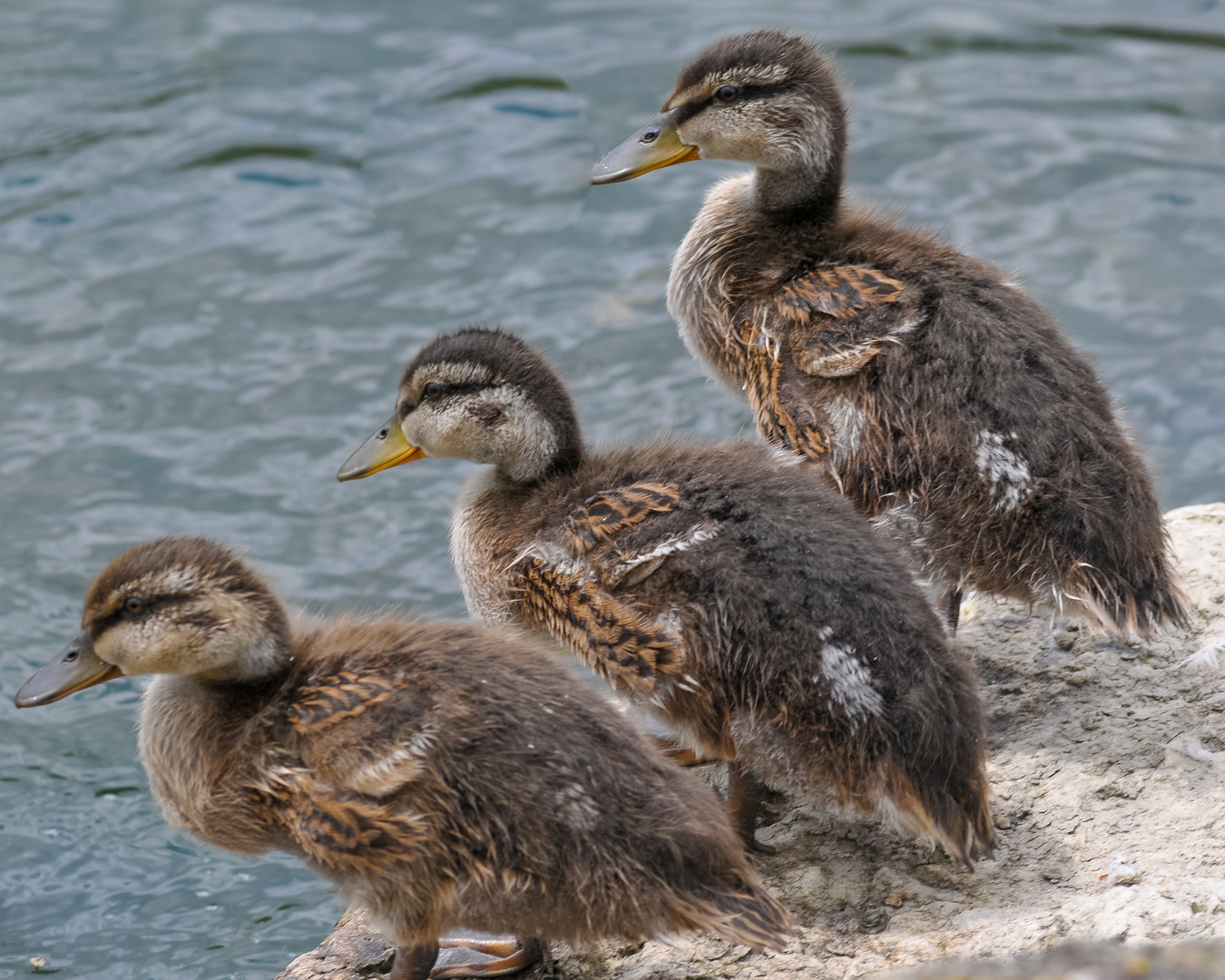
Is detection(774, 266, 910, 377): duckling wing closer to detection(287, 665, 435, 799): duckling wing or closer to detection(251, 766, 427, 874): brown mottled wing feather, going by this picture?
detection(287, 665, 435, 799): duckling wing

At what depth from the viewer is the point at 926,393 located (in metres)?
5.18

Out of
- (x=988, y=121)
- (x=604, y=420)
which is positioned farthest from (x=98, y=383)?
(x=988, y=121)

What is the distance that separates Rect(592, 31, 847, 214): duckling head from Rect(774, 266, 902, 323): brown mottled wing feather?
519mm

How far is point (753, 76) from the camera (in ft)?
20.0

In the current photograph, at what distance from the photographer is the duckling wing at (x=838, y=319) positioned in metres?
5.32

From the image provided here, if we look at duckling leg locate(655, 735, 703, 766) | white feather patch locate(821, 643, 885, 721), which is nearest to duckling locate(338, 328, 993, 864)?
white feather patch locate(821, 643, 885, 721)

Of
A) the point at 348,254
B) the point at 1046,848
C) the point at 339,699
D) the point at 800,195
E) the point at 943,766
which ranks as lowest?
the point at 1046,848

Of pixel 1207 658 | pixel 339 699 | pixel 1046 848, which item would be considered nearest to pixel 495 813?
pixel 339 699

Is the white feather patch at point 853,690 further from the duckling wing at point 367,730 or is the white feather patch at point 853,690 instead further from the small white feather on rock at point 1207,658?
the small white feather on rock at point 1207,658

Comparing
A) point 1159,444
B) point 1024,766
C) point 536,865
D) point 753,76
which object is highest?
point 753,76

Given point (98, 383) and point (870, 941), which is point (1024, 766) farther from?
point (98, 383)

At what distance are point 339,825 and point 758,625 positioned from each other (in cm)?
132

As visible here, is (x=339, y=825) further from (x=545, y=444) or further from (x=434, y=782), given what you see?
(x=545, y=444)

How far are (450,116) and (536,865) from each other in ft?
26.3
